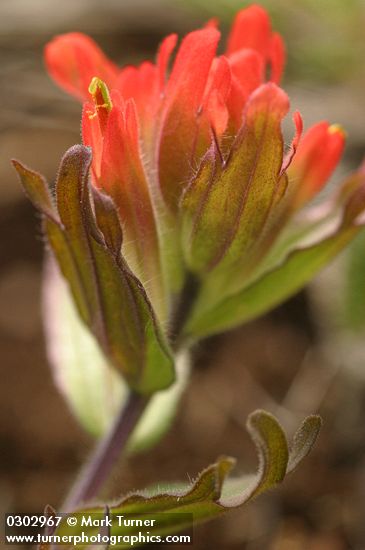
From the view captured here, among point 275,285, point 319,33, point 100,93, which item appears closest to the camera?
point 100,93

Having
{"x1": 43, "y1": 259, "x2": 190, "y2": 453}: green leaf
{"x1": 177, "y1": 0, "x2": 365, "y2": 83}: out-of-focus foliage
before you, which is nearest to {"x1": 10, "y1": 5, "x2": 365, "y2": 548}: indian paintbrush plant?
{"x1": 43, "y1": 259, "x2": 190, "y2": 453}: green leaf

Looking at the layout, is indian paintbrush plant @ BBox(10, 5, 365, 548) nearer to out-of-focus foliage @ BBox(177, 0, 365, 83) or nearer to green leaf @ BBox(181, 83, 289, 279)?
green leaf @ BBox(181, 83, 289, 279)

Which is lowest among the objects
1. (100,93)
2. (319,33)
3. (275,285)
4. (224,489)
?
(224,489)

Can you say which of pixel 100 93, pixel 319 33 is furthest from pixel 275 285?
pixel 319 33

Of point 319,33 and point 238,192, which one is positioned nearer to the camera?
point 238,192

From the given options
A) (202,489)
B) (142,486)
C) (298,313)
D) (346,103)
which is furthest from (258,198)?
(346,103)

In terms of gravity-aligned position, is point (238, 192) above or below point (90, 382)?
above

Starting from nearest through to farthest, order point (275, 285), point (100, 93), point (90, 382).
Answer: point (100, 93) < point (275, 285) < point (90, 382)

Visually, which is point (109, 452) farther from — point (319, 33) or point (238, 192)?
point (319, 33)

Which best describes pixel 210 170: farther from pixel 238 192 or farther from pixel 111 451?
pixel 111 451

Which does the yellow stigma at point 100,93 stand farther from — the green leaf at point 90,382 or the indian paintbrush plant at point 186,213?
the green leaf at point 90,382
